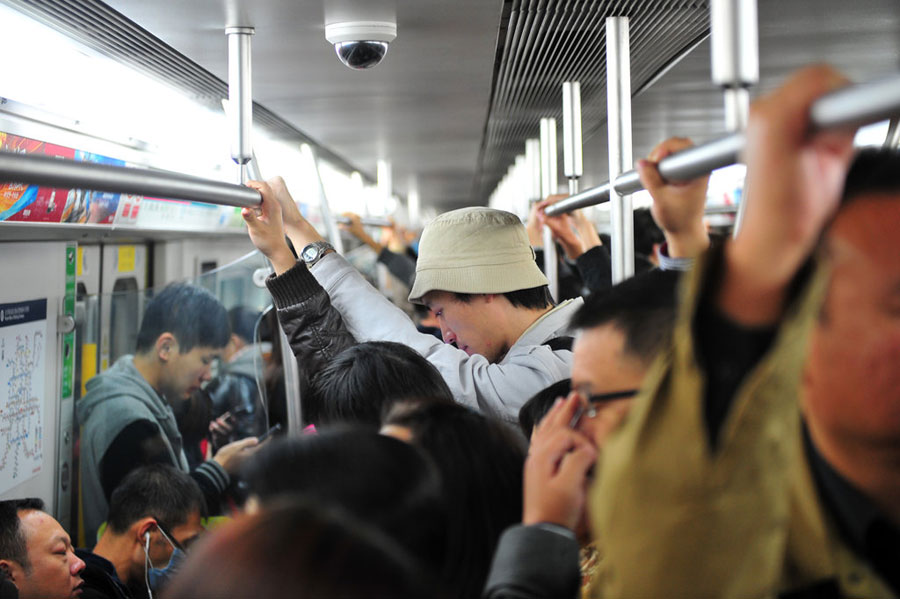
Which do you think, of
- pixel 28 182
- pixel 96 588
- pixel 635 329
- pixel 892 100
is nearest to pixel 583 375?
pixel 635 329

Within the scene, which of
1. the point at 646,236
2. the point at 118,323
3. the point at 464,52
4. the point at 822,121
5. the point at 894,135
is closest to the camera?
the point at 822,121

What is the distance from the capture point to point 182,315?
12.5 ft

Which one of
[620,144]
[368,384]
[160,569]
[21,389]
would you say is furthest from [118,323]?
[620,144]

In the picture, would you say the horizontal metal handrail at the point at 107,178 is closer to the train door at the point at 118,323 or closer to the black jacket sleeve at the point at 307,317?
the black jacket sleeve at the point at 307,317

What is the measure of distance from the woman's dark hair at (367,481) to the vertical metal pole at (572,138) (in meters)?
1.83

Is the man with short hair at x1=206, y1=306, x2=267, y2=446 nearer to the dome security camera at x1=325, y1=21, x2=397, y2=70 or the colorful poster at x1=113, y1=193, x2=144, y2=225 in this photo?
the colorful poster at x1=113, y1=193, x2=144, y2=225

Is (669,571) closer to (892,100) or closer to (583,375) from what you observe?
(583,375)

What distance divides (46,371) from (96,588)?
117 cm

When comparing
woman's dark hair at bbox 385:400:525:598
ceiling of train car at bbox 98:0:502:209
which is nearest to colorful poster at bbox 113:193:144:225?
ceiling of train car at bbox 98:0:502:209

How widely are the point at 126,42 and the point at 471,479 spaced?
1949 mm

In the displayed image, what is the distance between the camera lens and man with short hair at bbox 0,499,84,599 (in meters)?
2.57

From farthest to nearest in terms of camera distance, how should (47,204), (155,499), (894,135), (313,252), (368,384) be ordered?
1. (155,499)
2. (47,204)
3. (313,252)
4. (894,135)
5. (368,384)

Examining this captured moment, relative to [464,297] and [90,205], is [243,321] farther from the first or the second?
[464,297]

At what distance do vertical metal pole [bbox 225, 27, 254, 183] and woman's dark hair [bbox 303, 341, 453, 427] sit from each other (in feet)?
2.20
